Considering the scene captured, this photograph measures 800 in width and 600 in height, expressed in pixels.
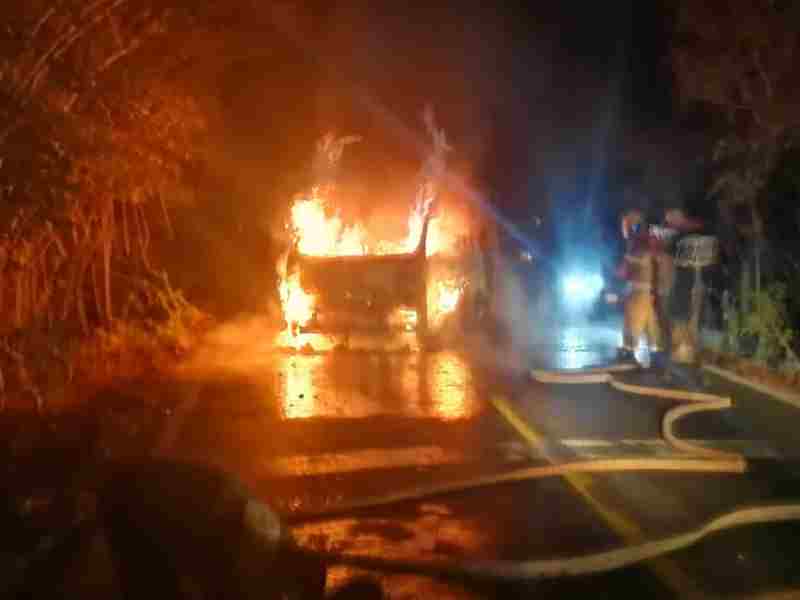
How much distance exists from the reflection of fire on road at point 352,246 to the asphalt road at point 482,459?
3.04 meters

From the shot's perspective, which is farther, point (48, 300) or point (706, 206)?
point (706, 206)

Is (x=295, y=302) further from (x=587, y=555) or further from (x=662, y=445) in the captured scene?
(x=587, y=555)

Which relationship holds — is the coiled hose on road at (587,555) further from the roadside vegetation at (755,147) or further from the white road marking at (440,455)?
the roadside vegetation at (755,147)

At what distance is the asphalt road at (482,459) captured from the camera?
22.1 ft

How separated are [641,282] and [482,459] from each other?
5.65 m

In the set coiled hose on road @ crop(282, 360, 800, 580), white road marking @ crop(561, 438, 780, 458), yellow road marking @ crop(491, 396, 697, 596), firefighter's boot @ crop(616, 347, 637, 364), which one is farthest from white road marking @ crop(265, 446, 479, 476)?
firefighter's boot @ crop(616, 347, 637, 364)

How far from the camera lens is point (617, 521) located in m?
7.60

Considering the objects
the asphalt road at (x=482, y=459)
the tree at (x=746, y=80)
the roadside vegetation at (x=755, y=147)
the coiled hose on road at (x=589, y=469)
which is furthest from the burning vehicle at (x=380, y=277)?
the coiled hose on road at (x=589, y=469)

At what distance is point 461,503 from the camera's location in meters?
8.10

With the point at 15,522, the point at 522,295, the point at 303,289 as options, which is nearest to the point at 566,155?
the point at 522,295

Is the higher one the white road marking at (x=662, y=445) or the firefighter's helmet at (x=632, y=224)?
the firefighter's helmet at (x=632, y=224)

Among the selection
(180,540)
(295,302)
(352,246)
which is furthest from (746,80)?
(180,540)

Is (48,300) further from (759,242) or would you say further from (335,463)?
(759,242)

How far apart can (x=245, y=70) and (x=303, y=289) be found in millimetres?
4291
